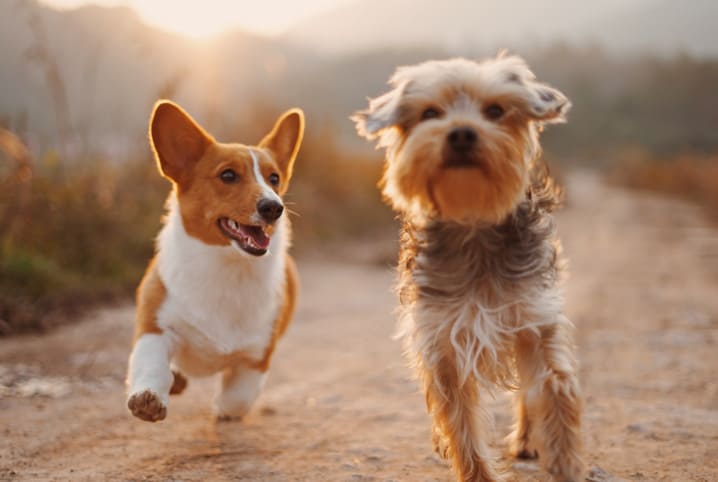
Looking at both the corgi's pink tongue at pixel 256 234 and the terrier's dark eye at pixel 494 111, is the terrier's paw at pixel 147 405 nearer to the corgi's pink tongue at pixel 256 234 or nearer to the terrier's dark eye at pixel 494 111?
the corgi's pink tongue at pixel 256 234

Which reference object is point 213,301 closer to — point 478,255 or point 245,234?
point 245,234

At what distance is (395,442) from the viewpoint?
4258mm

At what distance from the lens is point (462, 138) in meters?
3.20

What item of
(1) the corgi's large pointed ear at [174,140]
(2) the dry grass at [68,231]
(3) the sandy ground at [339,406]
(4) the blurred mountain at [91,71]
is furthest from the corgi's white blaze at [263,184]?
(4) the blurred mountain at [91,71]

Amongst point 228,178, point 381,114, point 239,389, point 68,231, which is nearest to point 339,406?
point 239,389

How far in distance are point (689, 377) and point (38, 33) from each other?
862cm

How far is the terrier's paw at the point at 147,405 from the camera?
3668 millimetres

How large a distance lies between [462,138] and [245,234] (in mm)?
1579

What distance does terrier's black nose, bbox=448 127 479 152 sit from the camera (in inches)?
126

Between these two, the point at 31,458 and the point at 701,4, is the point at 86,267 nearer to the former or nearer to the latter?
the point at 31,458

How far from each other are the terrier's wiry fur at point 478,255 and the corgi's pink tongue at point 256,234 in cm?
99

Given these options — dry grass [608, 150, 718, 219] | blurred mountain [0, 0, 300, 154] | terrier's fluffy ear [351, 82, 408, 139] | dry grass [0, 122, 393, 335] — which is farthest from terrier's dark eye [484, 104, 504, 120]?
dry grass [608, 150, 718, 219]

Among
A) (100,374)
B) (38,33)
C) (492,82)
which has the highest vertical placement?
(38,33)

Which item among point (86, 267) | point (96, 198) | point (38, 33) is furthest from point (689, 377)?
point (38, 33)
